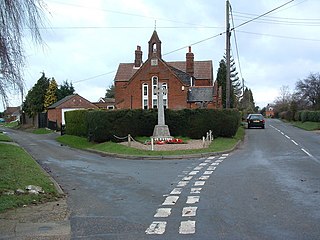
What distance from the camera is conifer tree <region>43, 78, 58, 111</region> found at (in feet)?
209

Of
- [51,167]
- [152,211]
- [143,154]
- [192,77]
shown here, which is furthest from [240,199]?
[192,77]

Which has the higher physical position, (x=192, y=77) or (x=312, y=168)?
(x=192, y=77)

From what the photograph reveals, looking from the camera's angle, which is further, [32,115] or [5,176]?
[32,115]

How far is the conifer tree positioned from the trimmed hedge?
1447 inches

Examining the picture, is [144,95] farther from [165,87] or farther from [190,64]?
[190,64]

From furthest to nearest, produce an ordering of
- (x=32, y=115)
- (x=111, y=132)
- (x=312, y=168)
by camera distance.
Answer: (x=32, y=115), (x=111, y=132), (x=312, y=168)

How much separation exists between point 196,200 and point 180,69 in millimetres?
52492

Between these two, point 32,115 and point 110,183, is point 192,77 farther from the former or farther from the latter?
point 110,183

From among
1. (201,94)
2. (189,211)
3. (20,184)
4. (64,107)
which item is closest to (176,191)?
(189,211)

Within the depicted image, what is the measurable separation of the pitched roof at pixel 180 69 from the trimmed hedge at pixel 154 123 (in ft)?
94.6

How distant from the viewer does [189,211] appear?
7.84 metres

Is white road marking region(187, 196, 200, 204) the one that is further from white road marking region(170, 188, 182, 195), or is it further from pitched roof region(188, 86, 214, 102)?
pitched roof region(188, 86, 214, 102)

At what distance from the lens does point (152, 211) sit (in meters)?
7.99

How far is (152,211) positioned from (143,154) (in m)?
11.5
